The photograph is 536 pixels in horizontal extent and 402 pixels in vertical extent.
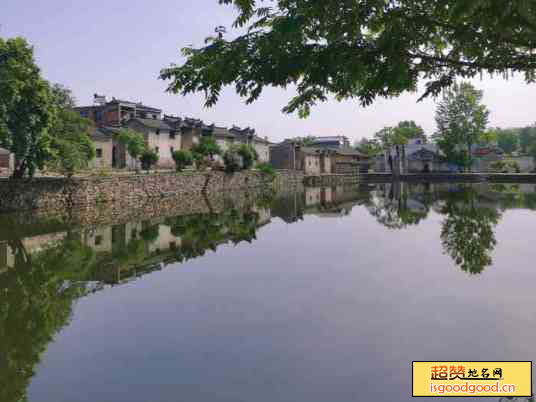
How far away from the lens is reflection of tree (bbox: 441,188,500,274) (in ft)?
38.7

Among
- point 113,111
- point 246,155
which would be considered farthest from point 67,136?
point 113,111

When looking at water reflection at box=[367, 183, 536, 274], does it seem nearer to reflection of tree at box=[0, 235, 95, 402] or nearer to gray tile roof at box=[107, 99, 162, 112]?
reflection of tree at box=[0, 235, 95, 402]

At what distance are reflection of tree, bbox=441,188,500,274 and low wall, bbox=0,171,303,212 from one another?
2127cm

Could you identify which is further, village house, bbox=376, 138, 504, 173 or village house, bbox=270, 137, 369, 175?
village house, bbox=270, 137, 369, 175

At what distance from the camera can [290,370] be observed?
5691mm

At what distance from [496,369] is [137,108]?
6487 cm

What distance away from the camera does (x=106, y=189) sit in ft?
98.4

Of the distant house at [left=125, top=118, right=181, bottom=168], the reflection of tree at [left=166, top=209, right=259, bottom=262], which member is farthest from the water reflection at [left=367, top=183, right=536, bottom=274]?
the distant house at [left=125, top=118, right=181, bottom=168]

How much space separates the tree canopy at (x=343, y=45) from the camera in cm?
397

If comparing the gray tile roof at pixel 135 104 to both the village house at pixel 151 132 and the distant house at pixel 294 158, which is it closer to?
the village house at pixel 151 132

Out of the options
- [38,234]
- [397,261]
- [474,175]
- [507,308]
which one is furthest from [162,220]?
[474,175]

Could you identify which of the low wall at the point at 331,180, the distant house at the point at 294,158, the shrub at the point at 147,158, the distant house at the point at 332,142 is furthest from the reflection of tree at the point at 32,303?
the distant house at the point at 332,142

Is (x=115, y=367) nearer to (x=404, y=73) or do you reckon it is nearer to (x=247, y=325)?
(x=247, y=325)

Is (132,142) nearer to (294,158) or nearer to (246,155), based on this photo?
(246,155)
